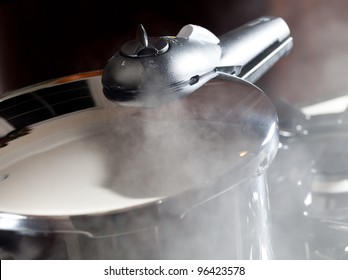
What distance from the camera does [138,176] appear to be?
477 mm

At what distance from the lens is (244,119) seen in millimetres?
542

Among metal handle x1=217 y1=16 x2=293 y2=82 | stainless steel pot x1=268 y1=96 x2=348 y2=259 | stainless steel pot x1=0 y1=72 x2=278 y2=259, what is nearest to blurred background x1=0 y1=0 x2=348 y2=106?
stainless steel pot x1=268 y1=96 x2=348 y2=259

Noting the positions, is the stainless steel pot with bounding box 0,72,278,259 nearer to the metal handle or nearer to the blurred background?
the metal handle

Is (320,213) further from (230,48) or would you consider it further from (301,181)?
(230,48)

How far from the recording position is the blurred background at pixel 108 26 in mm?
1045

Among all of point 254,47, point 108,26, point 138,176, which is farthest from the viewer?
point 108,26

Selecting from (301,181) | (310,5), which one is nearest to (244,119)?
(301,181)

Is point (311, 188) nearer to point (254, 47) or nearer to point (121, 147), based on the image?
point (254, 47)

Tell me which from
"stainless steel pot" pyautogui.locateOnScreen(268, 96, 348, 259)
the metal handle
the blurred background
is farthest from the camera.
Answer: the blurred background

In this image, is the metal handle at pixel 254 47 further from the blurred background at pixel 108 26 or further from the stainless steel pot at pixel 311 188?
the blurred background at pixel 108 26

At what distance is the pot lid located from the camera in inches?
18.1

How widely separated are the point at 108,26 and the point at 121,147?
64cm

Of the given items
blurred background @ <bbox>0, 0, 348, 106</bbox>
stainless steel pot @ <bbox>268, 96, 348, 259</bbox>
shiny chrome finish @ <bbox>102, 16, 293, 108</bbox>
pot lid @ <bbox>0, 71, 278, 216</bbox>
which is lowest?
stainless steel pot @ <bbox>268, 96, 348, 259</bbox>

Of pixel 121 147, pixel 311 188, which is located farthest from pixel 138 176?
pixel 311 188
